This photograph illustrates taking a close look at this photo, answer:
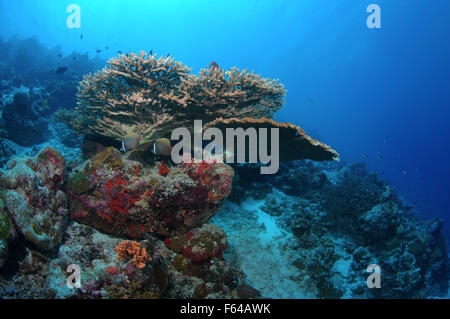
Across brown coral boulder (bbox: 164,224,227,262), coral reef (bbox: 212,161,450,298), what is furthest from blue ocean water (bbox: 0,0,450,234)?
brown coral boulder (bbox: 164,224,227,262)

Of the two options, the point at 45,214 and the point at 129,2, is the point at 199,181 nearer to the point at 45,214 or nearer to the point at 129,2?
the point at 45,214

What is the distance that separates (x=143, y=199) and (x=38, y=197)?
1.65 metres

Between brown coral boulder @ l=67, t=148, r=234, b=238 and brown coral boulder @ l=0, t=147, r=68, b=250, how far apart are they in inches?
10.9

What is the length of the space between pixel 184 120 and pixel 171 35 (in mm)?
122581

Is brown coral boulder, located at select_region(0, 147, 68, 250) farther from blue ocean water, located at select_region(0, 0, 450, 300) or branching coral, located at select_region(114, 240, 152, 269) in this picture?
blue ocean water, located at select_region(0, 0, 450, 300)

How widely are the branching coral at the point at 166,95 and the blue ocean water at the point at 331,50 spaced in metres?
41.7

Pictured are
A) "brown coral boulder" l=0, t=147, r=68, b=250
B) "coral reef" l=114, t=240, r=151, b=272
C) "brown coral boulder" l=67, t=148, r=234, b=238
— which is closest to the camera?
"brown coral boulder" l=0, t=147, r=68, b=250

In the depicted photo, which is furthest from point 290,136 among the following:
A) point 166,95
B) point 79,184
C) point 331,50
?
point 331,50

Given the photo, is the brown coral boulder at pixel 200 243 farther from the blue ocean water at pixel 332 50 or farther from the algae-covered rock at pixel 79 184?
the blue ocean water at pixel 332 50

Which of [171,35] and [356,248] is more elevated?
[171,35]

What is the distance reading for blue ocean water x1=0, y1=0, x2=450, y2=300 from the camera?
5475cm
